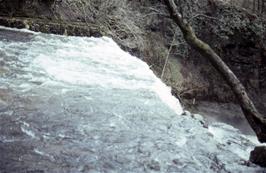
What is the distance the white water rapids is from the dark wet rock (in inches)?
5.3

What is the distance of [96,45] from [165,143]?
5236 mm

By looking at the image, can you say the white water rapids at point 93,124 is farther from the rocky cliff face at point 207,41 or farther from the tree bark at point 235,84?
the rocky cliff face at point 207,41

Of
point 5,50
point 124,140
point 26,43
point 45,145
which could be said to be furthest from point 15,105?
point 26,43

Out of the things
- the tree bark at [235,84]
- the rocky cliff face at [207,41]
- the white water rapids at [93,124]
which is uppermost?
the tree bark at [235,84]

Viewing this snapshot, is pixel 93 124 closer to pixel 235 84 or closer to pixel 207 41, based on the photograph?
pixel 235 84

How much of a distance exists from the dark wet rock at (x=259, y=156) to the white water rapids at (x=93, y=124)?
13 cm

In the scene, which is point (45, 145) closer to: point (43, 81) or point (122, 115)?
point (122, 115)

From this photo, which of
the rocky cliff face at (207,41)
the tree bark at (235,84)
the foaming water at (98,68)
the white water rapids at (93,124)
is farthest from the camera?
the rocky cliff face at (207,41)

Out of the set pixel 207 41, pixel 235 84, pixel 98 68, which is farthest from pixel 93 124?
pixel 207 41

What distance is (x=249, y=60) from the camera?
17297 millimetres

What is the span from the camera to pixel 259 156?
4703 millimetres

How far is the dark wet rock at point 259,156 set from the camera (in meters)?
4.64

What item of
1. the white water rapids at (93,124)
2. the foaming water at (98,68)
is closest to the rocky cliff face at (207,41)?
the foaming water at (98,68)

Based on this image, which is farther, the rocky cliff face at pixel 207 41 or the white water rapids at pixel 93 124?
the rocky cliff face at pixel 207 41
